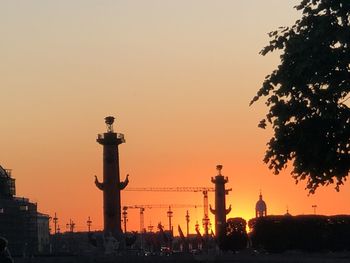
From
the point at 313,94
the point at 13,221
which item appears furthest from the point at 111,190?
the point at 313,94

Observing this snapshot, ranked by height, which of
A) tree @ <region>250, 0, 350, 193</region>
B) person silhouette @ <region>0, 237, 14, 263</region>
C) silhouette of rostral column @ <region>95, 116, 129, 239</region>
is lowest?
person silhouette @ <region>0, 237, 14, 263</region>

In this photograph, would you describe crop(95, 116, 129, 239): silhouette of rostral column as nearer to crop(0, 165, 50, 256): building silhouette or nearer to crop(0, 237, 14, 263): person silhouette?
crop(0, 165, 50, 256): building silhouette

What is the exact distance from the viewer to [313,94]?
29.2 m

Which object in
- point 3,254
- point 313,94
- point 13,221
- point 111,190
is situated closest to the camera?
point 3,254

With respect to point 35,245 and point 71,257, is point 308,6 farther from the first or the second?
point 35,245

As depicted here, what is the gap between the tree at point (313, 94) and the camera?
93.5 ft

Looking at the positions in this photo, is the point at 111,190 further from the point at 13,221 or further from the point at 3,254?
the point at 3,254

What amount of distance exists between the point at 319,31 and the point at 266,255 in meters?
103

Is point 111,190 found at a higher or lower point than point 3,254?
higher

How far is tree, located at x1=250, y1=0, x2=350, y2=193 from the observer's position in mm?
28484

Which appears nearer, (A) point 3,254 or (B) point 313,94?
(A) point 3,254

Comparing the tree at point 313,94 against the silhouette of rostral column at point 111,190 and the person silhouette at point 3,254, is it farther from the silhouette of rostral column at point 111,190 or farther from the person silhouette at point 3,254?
the silhouette of rostral column at point 111,190

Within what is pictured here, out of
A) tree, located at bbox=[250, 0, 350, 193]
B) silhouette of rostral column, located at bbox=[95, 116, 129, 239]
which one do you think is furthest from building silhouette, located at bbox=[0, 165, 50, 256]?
tree, located at bbox=[250, 0, 350, 193]

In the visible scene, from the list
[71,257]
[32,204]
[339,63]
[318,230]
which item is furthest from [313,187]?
[32,204]
